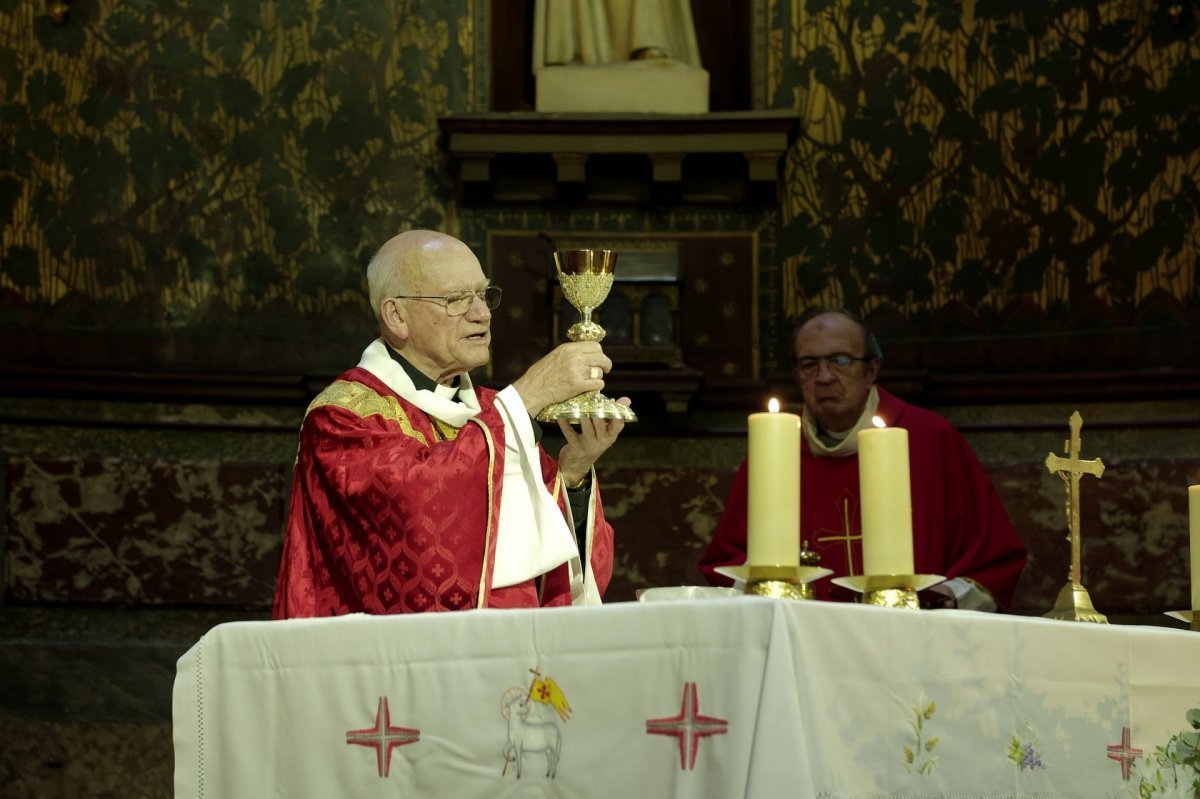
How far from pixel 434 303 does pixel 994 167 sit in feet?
8.85

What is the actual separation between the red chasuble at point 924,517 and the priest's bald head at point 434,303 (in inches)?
55.0

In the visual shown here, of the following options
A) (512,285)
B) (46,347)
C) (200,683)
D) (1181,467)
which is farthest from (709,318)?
(200,683)

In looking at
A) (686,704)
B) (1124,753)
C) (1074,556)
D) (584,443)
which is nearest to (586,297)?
(584,443)

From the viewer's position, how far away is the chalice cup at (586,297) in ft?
12.3

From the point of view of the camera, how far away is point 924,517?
5562 mm

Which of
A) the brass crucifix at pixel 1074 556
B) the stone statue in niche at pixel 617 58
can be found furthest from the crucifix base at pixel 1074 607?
the stone statue in niche at pixel 617 58

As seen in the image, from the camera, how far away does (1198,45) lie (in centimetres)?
618

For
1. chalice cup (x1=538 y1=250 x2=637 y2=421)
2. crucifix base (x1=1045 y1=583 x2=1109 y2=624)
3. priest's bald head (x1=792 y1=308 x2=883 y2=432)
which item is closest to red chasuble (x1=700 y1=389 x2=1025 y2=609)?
priest's bald head (x1=792 y1=308 x2=883 y2=432)

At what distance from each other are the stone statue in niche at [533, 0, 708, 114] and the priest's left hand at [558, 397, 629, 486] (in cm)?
232

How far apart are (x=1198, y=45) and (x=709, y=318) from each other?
1831 millimetres

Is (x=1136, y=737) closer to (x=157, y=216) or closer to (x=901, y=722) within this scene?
(x=901, y=722)

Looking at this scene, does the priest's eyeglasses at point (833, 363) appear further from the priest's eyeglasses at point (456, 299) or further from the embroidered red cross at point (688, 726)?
the embroidered red cross at point (688, 726)

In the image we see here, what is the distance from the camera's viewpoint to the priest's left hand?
4.01 m

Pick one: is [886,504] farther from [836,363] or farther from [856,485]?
[856,485]
